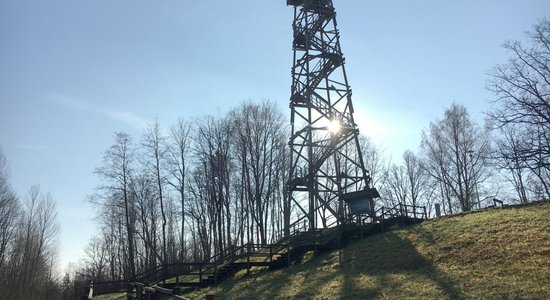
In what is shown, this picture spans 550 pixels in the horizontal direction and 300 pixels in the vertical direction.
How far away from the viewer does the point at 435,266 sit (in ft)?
48.0

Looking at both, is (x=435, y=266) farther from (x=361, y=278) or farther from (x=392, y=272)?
(x=361, y=278)

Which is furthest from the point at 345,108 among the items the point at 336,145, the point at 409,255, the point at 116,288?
the point at 116,288

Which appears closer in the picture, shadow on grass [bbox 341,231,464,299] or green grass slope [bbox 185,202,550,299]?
green grass slope [bbox 185,202,550,299]

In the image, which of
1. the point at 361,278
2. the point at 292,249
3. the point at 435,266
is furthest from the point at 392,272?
the point at 292,249

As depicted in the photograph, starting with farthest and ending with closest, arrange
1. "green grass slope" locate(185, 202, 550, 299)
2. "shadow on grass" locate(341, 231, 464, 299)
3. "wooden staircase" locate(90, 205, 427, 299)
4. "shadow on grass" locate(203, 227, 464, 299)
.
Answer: "wooden staircase" locate(90, 205, 427, 299)
"shadow on grass" locate(203, 227, 464, 299)
"shadow on grass" locate(341, 231, 464, 299)
"green grass slope" locate(185, 202, 550, 299)

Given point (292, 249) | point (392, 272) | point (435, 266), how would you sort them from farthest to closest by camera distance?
point (292, 249)
point (392, 272)
point (435, 266)

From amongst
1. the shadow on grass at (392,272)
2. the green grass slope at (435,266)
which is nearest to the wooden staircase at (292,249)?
the green grass slope at (435,266)

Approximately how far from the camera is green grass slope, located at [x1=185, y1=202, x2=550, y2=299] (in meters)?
11.7

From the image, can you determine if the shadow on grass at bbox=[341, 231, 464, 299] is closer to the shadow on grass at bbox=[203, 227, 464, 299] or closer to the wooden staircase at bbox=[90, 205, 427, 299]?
the shadow on grass at bbox=[203, 227, 464, 299]

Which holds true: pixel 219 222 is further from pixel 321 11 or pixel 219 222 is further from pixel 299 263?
pixel 321 11

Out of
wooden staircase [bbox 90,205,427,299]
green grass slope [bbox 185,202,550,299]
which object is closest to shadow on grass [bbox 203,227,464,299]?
green grass slope [bbox 185,202,550,299]

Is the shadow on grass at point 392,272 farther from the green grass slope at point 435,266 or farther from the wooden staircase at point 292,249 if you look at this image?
the wooden staircase at point 292,249

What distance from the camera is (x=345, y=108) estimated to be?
27.8m

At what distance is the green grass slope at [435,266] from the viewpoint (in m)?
11.7
